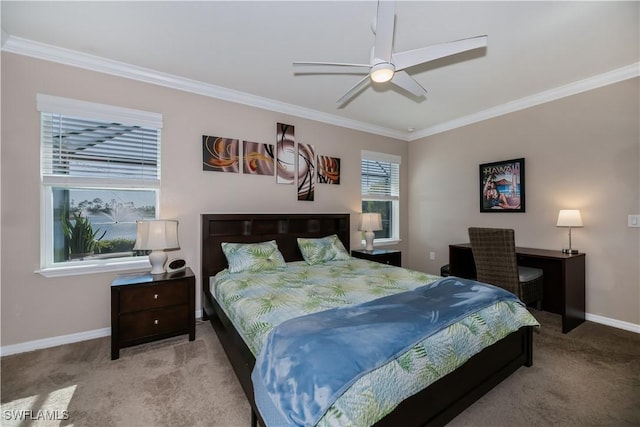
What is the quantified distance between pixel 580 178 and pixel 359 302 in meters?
3.19

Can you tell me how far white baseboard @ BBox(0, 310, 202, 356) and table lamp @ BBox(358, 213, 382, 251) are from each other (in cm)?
330

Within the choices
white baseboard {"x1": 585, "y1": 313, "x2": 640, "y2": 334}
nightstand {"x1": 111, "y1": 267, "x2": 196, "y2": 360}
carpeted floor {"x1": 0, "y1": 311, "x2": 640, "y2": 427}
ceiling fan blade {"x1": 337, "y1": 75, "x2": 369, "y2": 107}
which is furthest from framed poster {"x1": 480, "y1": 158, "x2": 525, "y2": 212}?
nightstand {"x1": 111, "y1": 267, "x2": 196, "y2": 360}

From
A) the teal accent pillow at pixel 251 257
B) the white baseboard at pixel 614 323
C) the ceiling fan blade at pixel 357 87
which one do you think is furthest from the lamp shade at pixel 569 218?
the teal accent pillow at pixel 251 257

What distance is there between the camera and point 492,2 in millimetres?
1960

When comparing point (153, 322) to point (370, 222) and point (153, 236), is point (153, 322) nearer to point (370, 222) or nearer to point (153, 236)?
point (153, 236)

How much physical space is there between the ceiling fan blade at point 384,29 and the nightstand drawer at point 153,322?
2.71m

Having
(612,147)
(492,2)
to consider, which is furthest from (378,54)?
(612,147)

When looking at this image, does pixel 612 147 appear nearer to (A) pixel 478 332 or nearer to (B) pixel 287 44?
(A) pixel 478 332

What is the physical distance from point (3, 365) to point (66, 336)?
418 millimetres

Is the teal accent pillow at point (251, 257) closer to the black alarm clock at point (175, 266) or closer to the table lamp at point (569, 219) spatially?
the black alarm clock at point (175, 266)

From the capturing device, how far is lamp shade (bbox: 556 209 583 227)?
302cm

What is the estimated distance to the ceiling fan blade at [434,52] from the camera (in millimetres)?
1767

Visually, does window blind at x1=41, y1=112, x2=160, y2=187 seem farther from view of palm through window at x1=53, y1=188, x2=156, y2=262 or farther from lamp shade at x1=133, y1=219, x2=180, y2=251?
lamp shade at x1=133, y1=219, x2=180, y2=251

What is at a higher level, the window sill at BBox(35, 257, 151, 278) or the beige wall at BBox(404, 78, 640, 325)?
the beige wall at BBox(404, 78, 640, 325)
